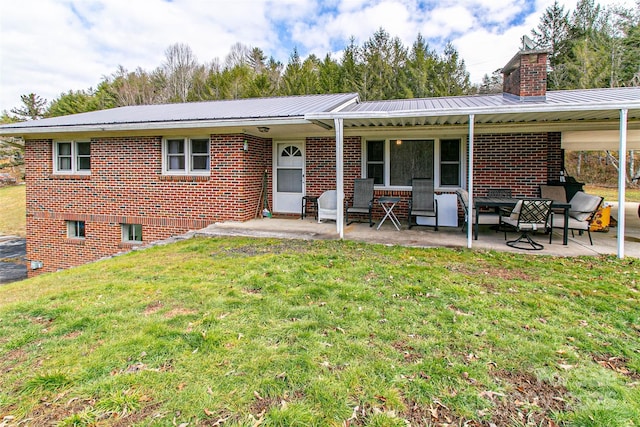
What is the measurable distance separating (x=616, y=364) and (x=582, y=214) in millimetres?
4789

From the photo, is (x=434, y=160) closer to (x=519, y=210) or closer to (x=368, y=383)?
(x=519, y=210)

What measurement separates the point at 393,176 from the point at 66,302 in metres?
7.37

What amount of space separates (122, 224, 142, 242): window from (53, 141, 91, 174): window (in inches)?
75.8

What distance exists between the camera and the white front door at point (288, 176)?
9.80 meters

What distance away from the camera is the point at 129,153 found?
922cm

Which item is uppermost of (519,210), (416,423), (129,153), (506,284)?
(129,153)

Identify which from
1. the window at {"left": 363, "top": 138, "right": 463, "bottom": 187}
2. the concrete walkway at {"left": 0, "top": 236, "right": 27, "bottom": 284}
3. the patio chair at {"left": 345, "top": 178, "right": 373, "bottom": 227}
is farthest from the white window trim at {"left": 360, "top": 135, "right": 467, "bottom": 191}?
the concrete walkway at {"left": 0, "top": 236, "right": 27, "bottom": 284}

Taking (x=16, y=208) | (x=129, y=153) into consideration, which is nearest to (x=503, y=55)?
(x=129, y=153)

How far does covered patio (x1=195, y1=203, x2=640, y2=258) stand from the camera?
6.08 m

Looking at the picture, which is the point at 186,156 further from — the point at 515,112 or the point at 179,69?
the point at 179,69

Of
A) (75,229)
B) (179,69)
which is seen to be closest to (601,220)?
(75,229)

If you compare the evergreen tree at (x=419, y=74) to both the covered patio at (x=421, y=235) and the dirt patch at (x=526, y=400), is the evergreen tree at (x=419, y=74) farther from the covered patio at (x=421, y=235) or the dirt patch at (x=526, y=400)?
the dirt patch at (x=526, y=400)

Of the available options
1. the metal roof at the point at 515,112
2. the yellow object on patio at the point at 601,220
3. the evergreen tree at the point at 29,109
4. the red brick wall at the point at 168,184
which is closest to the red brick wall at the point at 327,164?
the red brick wall at the point at 168,184

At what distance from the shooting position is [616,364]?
265 cm
